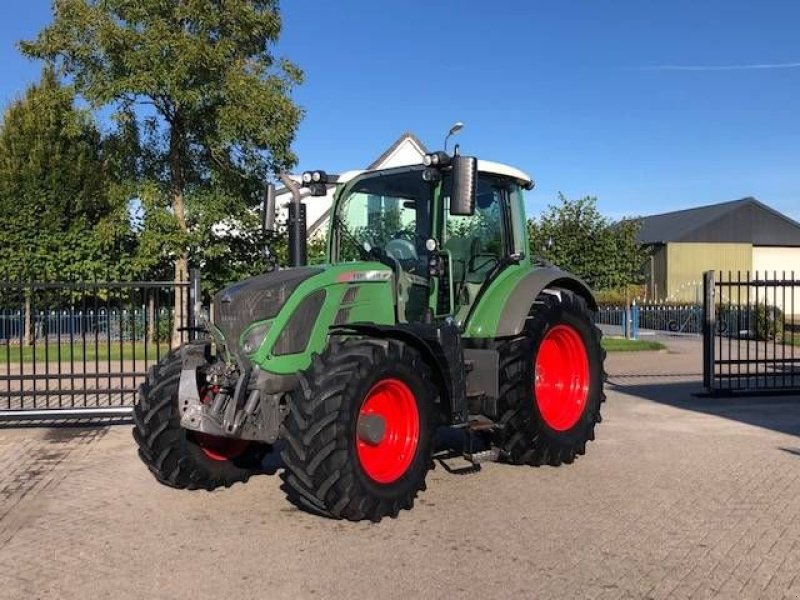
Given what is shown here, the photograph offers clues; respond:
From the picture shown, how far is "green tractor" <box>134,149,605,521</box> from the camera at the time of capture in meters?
5.11

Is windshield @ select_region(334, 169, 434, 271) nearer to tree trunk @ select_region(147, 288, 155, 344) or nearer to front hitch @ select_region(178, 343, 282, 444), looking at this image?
front hitch @ select_region(178, 343, 282, 444)

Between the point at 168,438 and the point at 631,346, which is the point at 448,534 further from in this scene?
the point at 631,346

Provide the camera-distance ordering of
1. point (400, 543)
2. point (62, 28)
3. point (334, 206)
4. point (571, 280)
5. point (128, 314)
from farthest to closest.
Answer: point (62, 28) < point (128, 314) < point (571, 280) < point (334, 206) < point (400, 543)

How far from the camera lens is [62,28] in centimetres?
1595

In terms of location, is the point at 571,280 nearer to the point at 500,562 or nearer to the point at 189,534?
the point at 500,562

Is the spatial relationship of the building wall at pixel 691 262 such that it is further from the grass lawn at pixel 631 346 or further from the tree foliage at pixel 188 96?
the tree foliage at pixel 188 96

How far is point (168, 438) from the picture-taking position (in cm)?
578

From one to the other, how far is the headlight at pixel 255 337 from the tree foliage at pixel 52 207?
14264 mm

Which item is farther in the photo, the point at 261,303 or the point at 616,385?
the point at 616,385

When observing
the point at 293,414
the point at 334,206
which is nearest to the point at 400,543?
the point at 293,414

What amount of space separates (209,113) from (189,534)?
1278cm

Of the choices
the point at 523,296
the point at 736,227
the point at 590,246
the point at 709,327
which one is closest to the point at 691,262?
the point at 736,227

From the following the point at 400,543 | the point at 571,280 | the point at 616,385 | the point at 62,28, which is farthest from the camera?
the point at 62,28

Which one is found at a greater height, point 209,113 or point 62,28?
point 62,28
